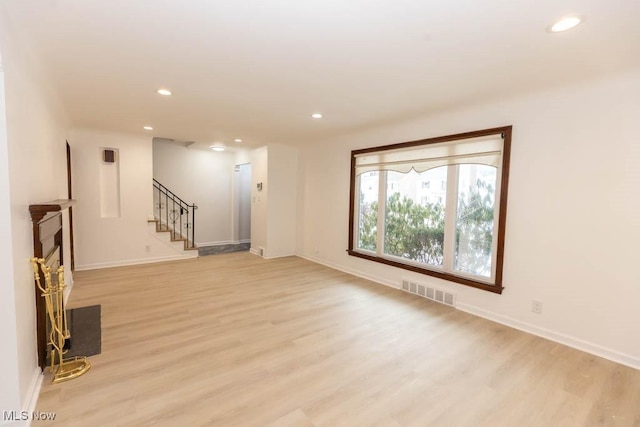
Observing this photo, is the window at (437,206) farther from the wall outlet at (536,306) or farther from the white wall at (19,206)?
the white wall at (19,206)

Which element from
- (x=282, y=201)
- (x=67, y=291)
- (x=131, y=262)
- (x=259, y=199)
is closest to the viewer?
(x=67, y=291)

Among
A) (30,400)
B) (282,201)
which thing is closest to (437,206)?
(282,201)

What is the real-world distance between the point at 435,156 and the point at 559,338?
244cm

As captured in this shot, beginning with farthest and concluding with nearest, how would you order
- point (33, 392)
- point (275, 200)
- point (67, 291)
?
point (275, 200)
point (67, 291)
point (33, 392)

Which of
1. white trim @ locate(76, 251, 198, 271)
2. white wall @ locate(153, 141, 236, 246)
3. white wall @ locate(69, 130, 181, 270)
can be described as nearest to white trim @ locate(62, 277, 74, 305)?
white trim @ locate(76, 251, 198, 271)

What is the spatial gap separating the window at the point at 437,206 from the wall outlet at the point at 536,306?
1.07ft

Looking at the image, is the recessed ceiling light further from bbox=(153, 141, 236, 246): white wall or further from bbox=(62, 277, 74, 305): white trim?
bbox=(153, 141, 236, 246): white wall

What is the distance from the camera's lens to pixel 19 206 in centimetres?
187

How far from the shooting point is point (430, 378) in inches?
92.0

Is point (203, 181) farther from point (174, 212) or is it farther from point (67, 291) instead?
point (67, 291)

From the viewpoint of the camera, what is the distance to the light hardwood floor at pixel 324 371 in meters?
1.94

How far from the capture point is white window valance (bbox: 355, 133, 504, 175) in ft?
11.2

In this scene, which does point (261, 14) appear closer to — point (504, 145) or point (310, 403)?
point (310, 403)

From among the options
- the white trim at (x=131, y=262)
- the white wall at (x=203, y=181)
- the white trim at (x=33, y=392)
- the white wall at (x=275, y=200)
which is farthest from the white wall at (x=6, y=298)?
the white wall at (x=203, y=181)
